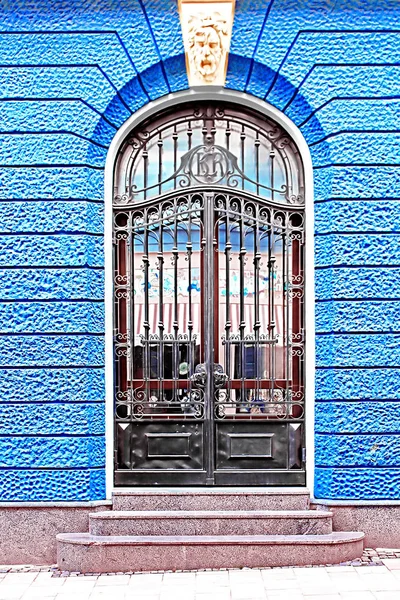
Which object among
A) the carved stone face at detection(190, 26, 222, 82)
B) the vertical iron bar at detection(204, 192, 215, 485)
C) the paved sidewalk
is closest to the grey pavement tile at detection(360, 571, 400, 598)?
the paved sidewalk

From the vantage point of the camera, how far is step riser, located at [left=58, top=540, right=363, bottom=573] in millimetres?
4871

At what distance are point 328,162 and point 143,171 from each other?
1.73 m

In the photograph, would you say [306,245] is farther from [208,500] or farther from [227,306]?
[208,500]

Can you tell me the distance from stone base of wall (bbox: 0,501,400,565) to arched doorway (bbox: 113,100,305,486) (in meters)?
0.48

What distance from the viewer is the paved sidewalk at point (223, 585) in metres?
4.40

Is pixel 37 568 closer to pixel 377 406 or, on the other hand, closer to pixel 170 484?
pixel 170 484

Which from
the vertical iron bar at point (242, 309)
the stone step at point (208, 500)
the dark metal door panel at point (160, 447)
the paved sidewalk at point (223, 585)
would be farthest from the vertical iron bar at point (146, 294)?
the paved sidewalk at point (223, 585)

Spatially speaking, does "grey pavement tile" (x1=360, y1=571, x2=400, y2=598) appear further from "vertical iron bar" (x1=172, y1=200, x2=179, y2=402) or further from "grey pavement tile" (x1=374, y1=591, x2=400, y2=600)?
"vertical iron bar" (x1=172, y1=200, x2=179, y2=402)

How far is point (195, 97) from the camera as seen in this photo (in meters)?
5.53

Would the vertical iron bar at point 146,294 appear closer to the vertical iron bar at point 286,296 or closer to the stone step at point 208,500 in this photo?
the stone step at point 208,500

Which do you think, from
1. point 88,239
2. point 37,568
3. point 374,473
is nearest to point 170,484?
point 37,568

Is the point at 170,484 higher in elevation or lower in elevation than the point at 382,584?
higher

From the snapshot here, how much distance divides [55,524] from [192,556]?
1268mm

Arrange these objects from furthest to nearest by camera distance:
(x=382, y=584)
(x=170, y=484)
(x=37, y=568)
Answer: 1. (x=170, y=484)
2. (x=37, y=568)
3. (x=382, y=584)
